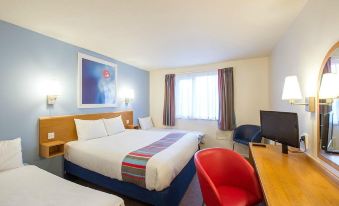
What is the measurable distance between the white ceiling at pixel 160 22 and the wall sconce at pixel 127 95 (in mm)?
1213

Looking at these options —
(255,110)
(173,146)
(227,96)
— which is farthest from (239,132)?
(173,146)

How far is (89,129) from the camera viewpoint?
2926mm

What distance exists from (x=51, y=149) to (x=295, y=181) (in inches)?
123

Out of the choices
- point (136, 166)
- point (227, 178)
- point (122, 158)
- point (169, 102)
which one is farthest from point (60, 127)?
point (169, 102)

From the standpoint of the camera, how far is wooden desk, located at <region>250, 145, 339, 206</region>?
0.94m

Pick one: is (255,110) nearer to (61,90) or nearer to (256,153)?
(256,153)

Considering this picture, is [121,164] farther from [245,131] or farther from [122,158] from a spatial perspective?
[245,131]

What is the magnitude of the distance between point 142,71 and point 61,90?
2517 millimetres

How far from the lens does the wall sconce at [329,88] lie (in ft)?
3.97

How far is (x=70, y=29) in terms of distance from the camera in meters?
2.31

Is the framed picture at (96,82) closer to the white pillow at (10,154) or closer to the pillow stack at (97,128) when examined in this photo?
the pillow stack at (97,128)

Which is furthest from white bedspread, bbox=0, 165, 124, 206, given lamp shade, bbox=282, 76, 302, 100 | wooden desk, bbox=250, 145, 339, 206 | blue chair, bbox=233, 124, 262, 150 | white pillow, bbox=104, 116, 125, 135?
blue chair, bbox=233, 124, 262, 150

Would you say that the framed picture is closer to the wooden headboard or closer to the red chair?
the wooden headboard

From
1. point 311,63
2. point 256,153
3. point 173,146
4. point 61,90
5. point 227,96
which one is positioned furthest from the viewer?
point 227,96
